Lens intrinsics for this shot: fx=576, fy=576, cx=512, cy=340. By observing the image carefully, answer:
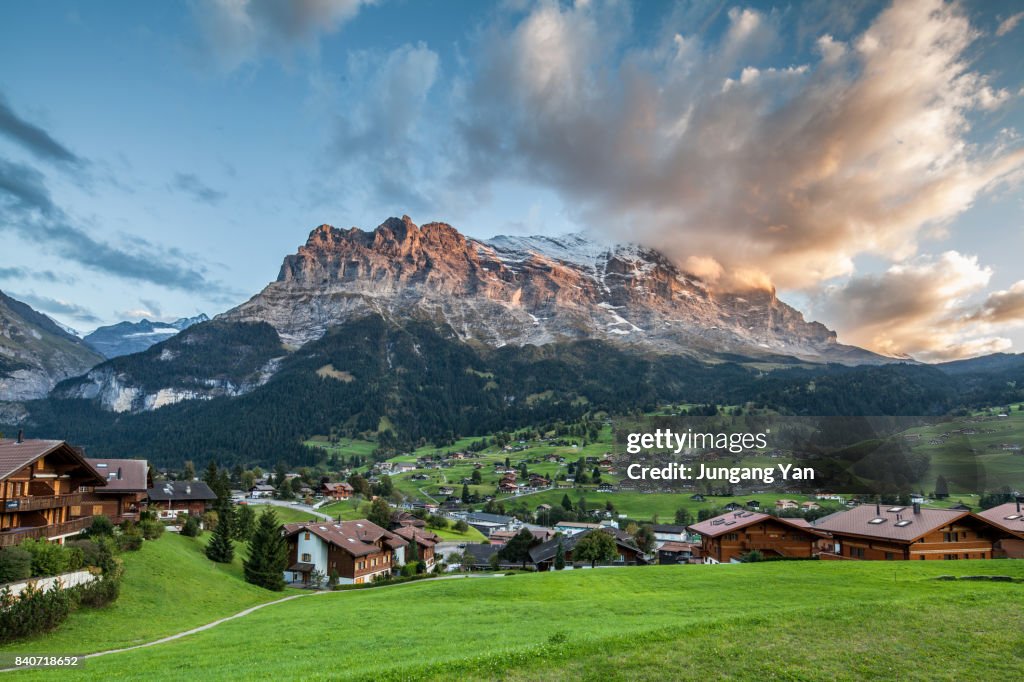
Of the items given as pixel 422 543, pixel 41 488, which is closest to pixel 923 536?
pixel 422 543

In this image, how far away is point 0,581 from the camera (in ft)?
88.0

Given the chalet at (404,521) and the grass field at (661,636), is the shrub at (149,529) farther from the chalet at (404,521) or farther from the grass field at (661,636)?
the chalet at (404,521)

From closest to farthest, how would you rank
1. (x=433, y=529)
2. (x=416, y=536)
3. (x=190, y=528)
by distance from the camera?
(x=190, y=528) → (x=416, y=536) → (x=433, y=529)

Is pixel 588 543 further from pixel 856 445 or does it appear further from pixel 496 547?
pixel 856 445

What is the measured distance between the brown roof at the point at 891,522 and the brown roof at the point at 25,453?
67038 millimetres

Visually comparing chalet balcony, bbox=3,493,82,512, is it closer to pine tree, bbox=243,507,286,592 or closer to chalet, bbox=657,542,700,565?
pine tree, bbox=243,507,286,592

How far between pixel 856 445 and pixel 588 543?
84543 millimetres

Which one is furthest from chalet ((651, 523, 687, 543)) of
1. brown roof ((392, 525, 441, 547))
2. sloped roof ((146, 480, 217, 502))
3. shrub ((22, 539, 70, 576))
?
shrub ((22, 539, 70, 576))

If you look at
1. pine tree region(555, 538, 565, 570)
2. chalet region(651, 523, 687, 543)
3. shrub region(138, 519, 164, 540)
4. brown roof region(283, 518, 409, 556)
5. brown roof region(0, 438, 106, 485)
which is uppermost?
brown roof region(0, 438, 106, 485)

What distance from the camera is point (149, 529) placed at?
158 feet

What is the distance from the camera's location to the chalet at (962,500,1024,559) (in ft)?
173

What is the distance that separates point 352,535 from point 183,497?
88.1 feet

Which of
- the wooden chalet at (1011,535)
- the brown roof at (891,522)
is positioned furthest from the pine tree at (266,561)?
the wooden chalet at (1011,535)

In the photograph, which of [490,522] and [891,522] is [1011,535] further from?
[490,522]
